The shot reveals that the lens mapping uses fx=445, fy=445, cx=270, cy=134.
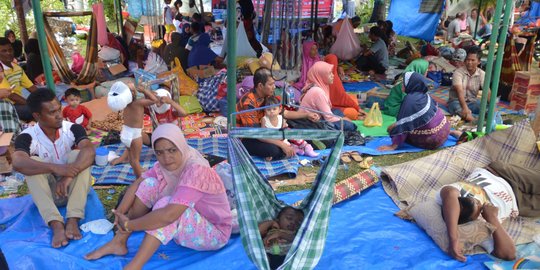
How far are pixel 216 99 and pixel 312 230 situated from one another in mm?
3629

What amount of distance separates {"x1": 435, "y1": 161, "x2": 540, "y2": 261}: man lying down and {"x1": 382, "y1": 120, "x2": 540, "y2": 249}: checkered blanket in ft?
1.06

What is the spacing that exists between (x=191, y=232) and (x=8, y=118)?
270cm

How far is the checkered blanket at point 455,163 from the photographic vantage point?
3.39 meters

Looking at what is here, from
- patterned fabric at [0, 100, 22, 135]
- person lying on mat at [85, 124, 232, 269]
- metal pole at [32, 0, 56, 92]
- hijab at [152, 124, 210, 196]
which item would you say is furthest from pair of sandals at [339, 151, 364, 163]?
patterned fabric at [0, 100, 22, 135]

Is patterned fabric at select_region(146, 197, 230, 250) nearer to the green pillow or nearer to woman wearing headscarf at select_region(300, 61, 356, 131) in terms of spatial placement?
woman wearing headscarf at select_region(300, 61, 356, 131)

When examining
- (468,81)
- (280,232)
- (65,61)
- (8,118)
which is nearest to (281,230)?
(280,232)

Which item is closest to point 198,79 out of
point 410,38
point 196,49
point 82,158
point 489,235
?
point 196,49

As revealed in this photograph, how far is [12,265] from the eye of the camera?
8.23 ft

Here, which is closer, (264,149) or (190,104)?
(264,149)

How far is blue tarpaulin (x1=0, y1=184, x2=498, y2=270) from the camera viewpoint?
8.49ft

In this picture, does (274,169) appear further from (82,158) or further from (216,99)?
(216,99)

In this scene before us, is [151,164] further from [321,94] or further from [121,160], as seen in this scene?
[321,94]

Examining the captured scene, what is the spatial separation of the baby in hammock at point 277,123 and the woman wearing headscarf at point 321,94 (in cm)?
40

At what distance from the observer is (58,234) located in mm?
2752
